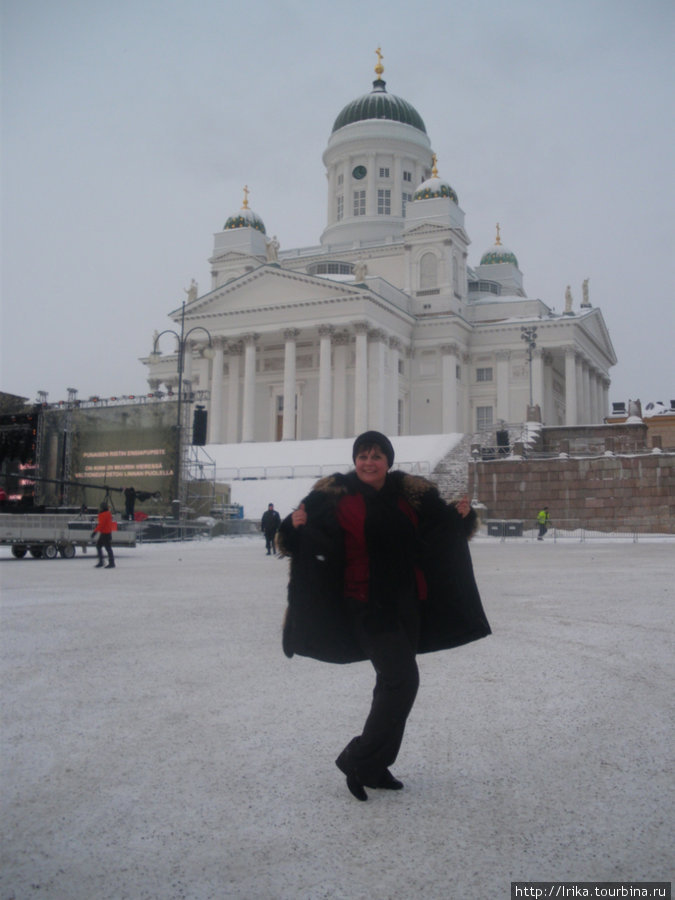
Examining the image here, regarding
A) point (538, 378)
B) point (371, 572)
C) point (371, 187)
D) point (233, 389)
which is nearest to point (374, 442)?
point (371, 572)

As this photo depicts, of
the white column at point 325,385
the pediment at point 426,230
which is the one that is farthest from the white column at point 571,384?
the white column at point 325,385

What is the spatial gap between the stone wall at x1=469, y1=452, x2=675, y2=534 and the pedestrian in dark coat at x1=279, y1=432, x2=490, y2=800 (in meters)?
34.1

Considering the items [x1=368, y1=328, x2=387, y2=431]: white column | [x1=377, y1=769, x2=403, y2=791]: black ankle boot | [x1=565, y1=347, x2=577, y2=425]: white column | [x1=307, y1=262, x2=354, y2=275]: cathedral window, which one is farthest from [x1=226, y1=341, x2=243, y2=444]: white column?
[x1=377, y1=769, x2=403, y2=791]: black ankle boot

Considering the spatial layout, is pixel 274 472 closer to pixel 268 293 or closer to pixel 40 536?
pixel 268 293

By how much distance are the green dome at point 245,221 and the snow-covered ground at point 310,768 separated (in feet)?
220

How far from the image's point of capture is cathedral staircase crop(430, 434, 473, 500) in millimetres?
40553

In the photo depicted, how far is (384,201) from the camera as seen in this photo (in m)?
75.0

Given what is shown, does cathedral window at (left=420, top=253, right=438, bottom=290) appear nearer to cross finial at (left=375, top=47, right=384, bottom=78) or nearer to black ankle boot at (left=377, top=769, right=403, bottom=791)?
cross finial at (left=375, top=47, right=384, bottom=78)

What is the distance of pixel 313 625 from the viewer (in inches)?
168

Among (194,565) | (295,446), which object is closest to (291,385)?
(295,446)

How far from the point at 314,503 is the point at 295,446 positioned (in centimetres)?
4707

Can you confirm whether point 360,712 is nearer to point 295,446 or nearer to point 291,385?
point 295,446

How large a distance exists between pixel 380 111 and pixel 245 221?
15849 mm

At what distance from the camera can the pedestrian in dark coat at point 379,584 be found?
13.5ft
